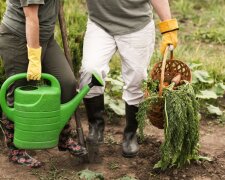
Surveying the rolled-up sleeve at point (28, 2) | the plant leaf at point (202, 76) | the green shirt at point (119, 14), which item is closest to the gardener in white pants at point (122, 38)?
the green shirt at point (119, 14)

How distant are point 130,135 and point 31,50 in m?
1.17

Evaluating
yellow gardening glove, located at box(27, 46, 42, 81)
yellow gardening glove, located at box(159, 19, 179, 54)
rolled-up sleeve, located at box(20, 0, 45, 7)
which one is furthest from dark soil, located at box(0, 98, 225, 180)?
rolled-up sleeve, located at box(20, 0, 45, 7)

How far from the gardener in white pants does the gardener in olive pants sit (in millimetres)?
162

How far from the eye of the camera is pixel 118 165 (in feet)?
12.6

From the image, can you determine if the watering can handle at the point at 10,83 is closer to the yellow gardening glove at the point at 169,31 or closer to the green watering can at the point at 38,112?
the green watering can at the point at 38,112

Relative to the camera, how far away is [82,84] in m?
3.68

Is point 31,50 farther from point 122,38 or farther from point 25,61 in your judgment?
point 122,38

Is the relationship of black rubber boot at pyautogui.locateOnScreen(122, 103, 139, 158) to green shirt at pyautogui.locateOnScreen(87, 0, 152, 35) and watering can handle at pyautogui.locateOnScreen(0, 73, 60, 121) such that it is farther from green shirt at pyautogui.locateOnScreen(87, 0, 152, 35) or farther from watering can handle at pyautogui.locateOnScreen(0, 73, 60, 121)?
watering can handle at pyautogui.locateOnScreen(0, 73, 60, 121)

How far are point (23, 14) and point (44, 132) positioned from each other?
754mm

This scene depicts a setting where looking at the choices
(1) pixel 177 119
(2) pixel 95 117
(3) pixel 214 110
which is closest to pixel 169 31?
(1) pixel 177 119

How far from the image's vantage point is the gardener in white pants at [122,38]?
3.63 metres

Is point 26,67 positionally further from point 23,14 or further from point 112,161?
point 112,161

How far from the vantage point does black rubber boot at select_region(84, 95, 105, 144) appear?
12.5 ft

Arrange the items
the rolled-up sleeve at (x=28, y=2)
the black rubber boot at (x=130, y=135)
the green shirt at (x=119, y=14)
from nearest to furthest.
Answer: the rolled-up sleeve at (x=28, y=2) < the green shirt at (x=119, y=14) < the black rubber boot at (x=130, y=135)
